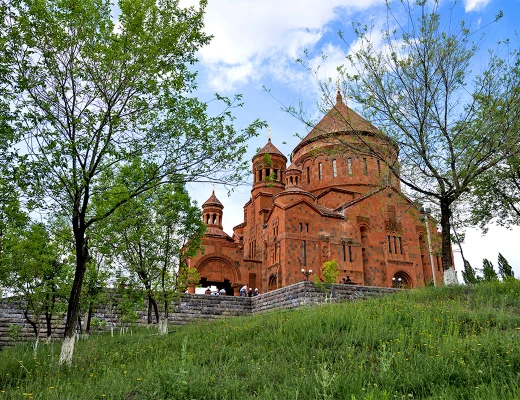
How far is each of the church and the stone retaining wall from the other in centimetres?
540

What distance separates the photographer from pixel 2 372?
802 cm

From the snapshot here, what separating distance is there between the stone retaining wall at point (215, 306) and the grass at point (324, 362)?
5.86 meters

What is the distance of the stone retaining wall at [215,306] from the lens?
15.2 m

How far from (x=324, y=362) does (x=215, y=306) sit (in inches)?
544

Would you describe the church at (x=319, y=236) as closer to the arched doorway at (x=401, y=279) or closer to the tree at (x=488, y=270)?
the arched doorway at (x=401, y=279)

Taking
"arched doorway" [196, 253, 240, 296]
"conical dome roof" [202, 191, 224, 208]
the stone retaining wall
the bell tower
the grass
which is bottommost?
the grass

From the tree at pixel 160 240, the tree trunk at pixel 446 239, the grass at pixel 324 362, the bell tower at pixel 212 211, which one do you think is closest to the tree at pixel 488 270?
the tree trunk at pixel 446 239

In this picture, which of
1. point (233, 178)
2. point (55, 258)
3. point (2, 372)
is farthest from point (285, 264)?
point (2, 372)

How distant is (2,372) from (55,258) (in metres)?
5.49

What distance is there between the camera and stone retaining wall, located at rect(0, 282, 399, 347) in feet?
50.0

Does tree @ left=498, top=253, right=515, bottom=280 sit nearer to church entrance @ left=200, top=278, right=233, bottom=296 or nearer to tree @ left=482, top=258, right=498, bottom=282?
tree @ left=482, top=258, right=498, bottom=282

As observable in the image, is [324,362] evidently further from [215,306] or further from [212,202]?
[212,202]

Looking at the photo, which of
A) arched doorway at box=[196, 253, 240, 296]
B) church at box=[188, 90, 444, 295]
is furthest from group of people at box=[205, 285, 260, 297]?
arched doorway at box=[196, 253, 240, 296]

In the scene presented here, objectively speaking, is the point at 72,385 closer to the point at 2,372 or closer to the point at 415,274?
the point at 2,372
